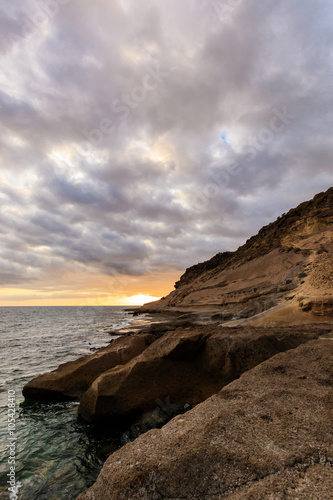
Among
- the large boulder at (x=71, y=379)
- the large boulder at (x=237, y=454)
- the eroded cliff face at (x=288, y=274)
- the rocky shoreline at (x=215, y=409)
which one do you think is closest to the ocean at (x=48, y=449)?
the large boulder at (x=71, y=379)

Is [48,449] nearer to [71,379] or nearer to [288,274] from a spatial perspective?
[71,379]

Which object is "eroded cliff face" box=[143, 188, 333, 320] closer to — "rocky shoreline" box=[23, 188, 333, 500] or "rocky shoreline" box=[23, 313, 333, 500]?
"rocky shoreline" box=[23, 188, 333, 500]

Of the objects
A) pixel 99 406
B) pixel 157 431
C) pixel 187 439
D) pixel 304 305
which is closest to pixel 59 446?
pixel 99 406

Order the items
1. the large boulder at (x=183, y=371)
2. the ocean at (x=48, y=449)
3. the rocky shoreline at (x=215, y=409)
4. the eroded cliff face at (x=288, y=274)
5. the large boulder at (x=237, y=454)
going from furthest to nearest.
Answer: the eroded cliff face at (x=288, y=274) → the large boulder at (x=183, y=371) → the ocean at (x=48, y=449) → the rocky shoreline at (x=215, y=409) → the large boulder at (x=237, y=454)

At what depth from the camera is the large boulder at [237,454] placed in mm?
2406

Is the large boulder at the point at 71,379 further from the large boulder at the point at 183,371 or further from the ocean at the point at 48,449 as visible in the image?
the large boulder at the point at 183,371

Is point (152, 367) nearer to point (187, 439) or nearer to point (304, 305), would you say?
point (187, 439)

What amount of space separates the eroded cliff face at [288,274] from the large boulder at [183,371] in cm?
727

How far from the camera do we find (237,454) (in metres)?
2.78

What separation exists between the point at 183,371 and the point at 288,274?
64.7ft

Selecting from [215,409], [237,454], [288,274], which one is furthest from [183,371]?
[288,274]

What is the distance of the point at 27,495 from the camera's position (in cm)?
463

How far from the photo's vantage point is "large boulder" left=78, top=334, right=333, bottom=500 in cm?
241

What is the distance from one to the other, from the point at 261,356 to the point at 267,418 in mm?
3741
